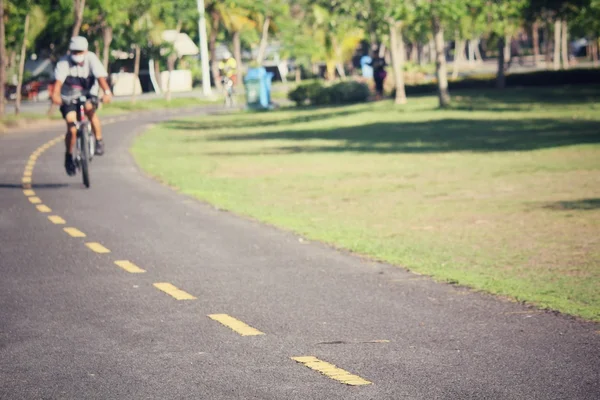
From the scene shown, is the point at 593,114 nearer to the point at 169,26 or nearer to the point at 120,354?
the point at 120,354

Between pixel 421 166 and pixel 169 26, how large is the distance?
48.0m

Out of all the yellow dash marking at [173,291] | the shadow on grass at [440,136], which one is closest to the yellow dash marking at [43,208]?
the yellow dash marking at [173,291]

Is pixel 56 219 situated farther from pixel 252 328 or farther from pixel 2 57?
pixel 2 57

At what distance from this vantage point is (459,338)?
24.9 ft

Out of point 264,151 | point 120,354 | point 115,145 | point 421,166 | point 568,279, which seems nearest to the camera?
point 120,354

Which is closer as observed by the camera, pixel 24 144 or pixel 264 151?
pixel 264 151

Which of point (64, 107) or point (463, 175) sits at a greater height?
point (64, 107)

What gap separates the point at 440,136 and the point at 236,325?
21896 mm

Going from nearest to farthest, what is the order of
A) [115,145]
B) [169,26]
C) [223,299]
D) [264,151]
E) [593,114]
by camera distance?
[223,299] → [264,151] → [115,145] → [593,114] → [169,26]

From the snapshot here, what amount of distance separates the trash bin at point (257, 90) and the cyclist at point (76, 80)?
1380 inches

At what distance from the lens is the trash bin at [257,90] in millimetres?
52369

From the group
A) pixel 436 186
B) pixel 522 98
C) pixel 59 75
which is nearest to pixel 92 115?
pixel 59 75

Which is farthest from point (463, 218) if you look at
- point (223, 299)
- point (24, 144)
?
point (24, 144)

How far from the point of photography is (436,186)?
18031mm
